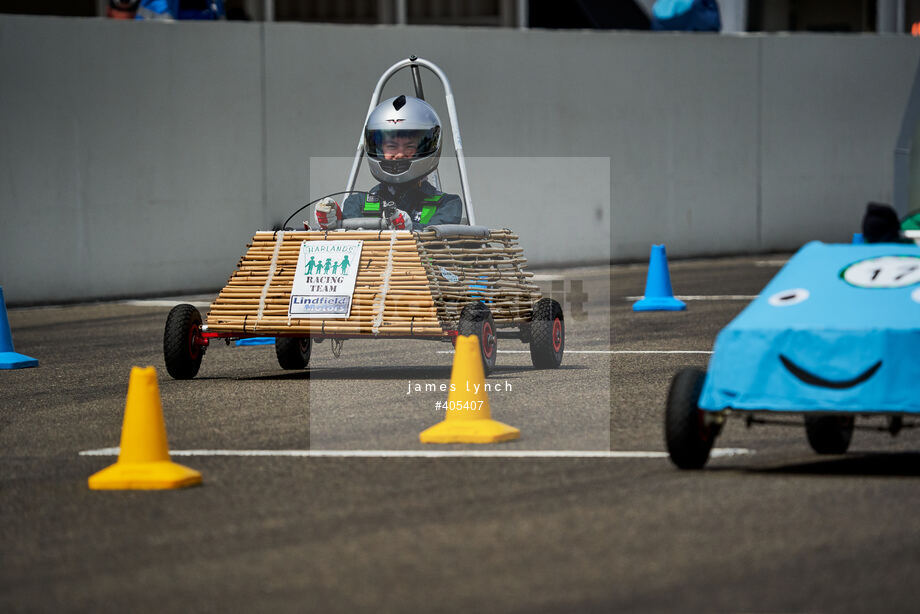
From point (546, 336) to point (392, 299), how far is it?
1404 mm

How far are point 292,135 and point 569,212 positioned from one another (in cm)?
454

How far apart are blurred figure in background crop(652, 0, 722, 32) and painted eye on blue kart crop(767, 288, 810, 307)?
18635mm

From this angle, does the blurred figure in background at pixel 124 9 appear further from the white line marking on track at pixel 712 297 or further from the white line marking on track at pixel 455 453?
the white line marking on track at pixel 455 453

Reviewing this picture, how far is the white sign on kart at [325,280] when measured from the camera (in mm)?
11109

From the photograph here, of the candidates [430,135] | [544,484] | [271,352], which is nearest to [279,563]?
[544,484]

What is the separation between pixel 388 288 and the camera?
11.0 metres

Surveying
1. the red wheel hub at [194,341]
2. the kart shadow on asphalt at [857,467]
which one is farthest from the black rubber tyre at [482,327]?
the kart shadow on asphalt at [857,467]

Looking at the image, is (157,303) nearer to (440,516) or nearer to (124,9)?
(124,9)

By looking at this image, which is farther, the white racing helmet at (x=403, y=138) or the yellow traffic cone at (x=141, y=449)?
the white racing helmet at (x=403, y=138)

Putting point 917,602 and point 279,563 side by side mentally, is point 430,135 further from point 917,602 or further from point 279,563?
point 917,602

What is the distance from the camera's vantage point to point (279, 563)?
5859mm

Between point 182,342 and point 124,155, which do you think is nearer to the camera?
point 182,342

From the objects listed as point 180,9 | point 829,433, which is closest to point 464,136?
point 180,9

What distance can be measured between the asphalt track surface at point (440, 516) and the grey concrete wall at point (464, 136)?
Result: 8508 millimetres
